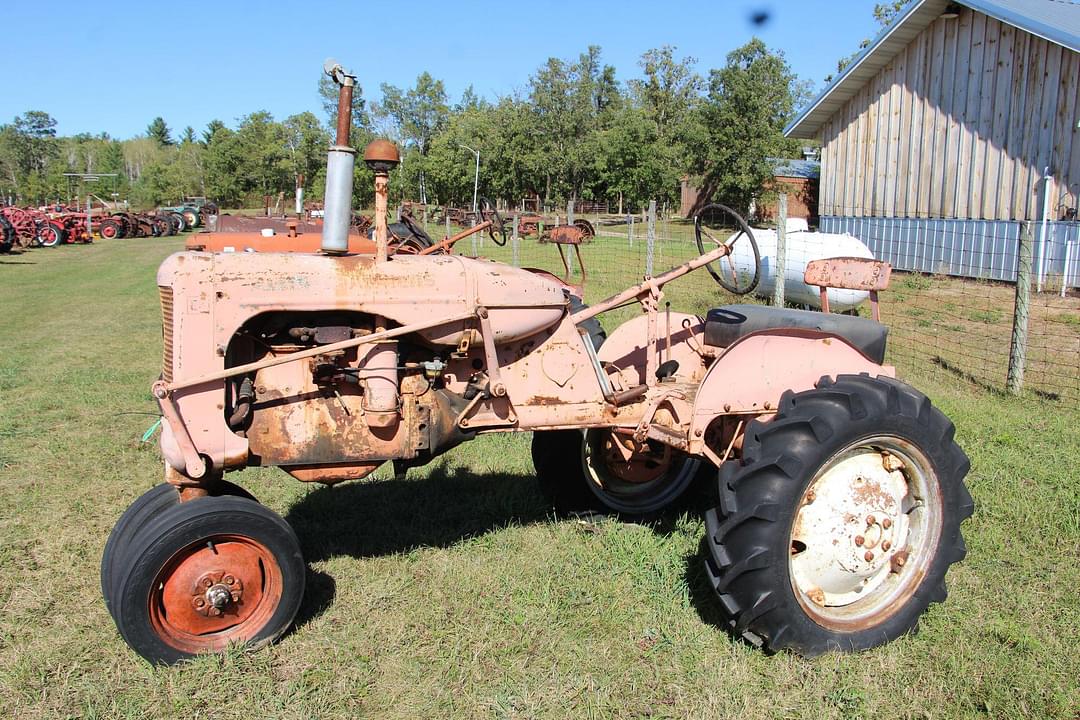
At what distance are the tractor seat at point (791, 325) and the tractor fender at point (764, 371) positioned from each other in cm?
11

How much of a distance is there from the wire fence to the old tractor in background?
6.60 ft

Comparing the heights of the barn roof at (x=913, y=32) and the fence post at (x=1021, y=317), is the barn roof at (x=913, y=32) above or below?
above

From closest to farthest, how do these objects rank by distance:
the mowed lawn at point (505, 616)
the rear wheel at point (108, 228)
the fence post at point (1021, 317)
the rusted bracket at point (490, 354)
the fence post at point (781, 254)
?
the mowed lawn at point (505, 616)
the rusted bracket at point (490, 354)
the fence post at point (1021, 317)
the fence post at point (781, 254)
the rear wheel at point (108, 228)

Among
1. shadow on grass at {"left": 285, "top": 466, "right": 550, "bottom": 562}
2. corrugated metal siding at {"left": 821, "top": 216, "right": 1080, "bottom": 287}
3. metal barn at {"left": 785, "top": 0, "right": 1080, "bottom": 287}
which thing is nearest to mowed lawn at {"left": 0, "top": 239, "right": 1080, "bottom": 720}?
shadow on grass at {"left": 285, "top": 466, "right": 550, "bottom": 562}

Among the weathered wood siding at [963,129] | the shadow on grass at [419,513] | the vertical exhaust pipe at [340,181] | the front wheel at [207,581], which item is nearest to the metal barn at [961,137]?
the weathered wood siding at [963,129]

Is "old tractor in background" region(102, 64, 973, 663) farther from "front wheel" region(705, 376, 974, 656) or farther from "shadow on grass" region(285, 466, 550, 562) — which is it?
"shadow on grass" region(285, 466, 550, 562)

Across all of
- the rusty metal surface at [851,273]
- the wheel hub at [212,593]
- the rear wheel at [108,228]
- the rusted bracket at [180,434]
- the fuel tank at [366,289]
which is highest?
the rear wheel at [108,228]

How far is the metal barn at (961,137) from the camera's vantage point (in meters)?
14.2

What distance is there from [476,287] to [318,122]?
223ft

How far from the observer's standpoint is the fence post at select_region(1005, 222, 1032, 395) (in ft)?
21.8

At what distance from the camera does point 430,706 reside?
9.43 feet

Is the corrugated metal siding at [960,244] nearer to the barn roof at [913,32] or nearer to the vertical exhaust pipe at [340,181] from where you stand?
the barn roof at [913,32]

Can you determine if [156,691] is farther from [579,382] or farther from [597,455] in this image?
[597,455]

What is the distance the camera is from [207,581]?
3020 mm
